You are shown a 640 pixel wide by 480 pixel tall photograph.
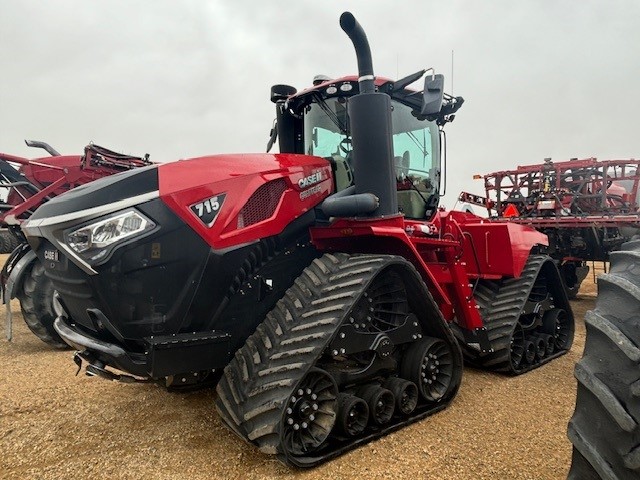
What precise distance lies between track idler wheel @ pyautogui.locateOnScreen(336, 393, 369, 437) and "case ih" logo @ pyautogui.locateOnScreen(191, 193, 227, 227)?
1.41 meters

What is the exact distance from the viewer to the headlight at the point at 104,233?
257 cm

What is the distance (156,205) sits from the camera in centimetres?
265

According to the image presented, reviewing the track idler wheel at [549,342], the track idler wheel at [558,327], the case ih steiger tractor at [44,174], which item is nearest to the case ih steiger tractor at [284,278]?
the track idler wheel at [549,342]

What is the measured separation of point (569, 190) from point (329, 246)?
8487mm

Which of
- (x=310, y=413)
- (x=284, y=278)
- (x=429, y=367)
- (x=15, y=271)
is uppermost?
(x=284, y=278)

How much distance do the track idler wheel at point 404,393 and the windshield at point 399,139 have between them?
181 cm

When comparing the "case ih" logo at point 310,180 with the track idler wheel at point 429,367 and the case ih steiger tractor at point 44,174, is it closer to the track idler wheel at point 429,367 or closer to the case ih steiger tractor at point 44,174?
the track idler wheel at point 429,367

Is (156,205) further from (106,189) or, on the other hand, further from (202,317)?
(202,317)

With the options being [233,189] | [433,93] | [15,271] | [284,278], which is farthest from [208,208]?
[15,271]

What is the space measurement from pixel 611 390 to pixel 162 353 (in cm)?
216

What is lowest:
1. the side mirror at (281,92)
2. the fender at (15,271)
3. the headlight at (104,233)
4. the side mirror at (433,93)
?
the fender at (15,271)

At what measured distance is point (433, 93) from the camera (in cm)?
336

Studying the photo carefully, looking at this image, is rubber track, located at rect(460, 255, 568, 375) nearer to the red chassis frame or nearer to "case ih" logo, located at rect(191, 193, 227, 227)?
the red chassis frame

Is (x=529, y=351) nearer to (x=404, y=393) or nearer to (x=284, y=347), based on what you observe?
(x=404, y=393)
